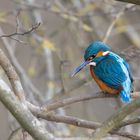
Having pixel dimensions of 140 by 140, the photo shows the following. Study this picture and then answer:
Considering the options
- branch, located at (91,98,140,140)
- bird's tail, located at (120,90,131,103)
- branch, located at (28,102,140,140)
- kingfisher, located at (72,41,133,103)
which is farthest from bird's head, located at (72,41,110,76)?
branch, located at (91,98,140,140)

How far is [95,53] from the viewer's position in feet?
13.1

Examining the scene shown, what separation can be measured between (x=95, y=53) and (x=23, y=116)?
5.25ft

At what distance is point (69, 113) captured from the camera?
19.3 ft

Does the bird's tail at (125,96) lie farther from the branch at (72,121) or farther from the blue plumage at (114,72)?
the branch at (72,121)

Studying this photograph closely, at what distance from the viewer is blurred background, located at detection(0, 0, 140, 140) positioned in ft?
16.0

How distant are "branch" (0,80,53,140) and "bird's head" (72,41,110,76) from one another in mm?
1420

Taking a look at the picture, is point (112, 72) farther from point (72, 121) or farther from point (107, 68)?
point (72, 121)

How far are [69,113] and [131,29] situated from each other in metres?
1.28

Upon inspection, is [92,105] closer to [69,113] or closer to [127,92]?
[69,113]

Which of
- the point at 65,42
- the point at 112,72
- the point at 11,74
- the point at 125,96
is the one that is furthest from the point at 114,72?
the point at 65,42

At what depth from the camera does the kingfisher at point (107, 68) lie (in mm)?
3801

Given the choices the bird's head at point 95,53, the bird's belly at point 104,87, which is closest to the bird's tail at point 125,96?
the bird's belly at point 104,87

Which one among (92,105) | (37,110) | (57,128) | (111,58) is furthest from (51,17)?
(37,110)

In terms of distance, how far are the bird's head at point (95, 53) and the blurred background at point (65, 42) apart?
1.92 feet
